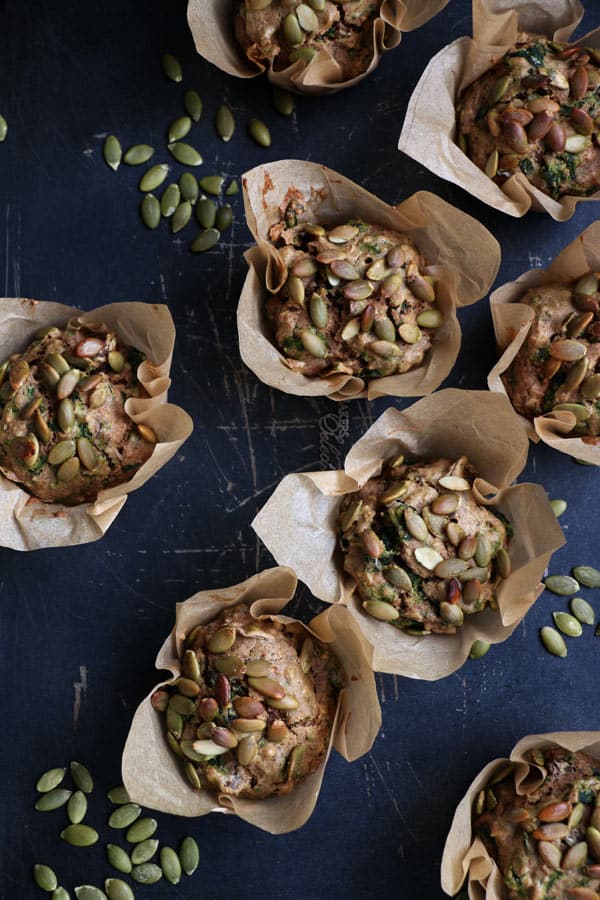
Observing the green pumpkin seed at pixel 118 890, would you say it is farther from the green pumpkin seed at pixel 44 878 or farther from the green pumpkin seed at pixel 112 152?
the green pumpkin seed at pixel 112 152

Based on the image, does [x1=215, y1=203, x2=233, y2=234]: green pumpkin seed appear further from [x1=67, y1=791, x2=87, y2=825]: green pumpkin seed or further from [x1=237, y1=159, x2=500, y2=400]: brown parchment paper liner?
[x1=67, y1=791, x2=87, y2=825]: green pumpkin seed

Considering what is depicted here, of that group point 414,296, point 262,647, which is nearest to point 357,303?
point 414,296

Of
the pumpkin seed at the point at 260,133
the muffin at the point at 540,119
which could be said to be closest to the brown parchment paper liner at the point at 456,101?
the muffin at the point at 540,119

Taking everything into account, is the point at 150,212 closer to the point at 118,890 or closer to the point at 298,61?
the point at 298,61

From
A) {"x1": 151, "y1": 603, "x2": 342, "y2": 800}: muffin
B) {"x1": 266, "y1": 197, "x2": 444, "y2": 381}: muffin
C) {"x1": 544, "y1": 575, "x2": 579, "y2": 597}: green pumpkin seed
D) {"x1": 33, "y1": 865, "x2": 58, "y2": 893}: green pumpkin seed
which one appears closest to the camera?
{"x1": 151, "y1": 603, "x2": 342, "y2": 800}: muffin

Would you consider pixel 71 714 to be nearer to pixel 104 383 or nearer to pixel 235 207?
pixel 104 383

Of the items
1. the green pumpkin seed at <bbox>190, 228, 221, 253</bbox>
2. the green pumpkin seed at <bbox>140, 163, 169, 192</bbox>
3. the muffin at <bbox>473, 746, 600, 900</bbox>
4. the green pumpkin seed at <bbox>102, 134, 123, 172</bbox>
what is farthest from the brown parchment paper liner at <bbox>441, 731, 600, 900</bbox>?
A: the green pumpkin seed at <bbox>102, 134, 123, 172</bbox>
